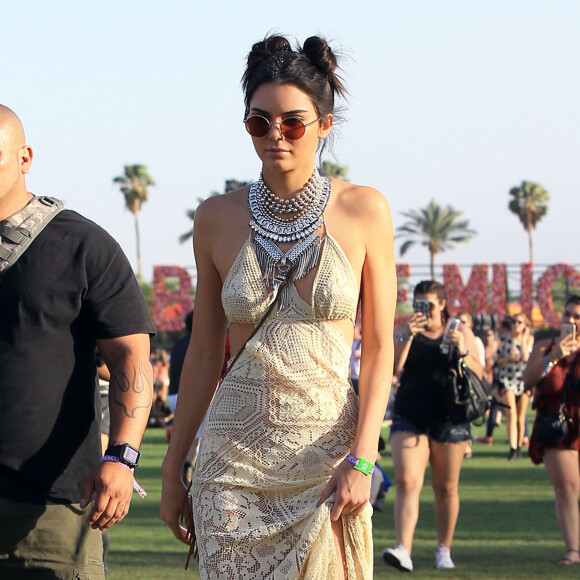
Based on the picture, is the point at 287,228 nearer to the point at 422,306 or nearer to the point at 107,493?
the point at 107,493

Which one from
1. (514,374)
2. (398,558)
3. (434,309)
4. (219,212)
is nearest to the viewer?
(219,212)

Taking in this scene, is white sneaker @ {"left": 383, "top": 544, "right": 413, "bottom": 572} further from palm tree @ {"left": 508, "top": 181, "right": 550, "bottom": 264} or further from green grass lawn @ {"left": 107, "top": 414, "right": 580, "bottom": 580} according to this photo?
palm tree @ {"left": 508, "top": 181, "right": 550, "bottom": 264}

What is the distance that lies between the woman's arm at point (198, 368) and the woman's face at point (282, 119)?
343 mm

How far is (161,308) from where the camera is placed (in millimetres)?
50031

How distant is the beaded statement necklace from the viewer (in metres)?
4.17

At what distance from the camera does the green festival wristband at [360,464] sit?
3.84m

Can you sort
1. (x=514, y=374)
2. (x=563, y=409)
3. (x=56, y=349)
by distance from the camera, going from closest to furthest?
(x=56, y=349), (x=563, y=409), (x=514, y=374)

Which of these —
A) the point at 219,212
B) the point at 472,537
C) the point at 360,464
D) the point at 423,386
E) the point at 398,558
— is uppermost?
the point at 219,212

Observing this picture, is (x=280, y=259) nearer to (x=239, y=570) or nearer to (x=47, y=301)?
(x=47, y=301)

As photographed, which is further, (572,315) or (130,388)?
(572,315)

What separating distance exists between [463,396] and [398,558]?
1405 mm

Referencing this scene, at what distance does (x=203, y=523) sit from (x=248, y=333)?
0.68 m

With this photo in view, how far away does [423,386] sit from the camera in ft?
31.9

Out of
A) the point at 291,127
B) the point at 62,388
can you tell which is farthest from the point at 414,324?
the point at 62,388
